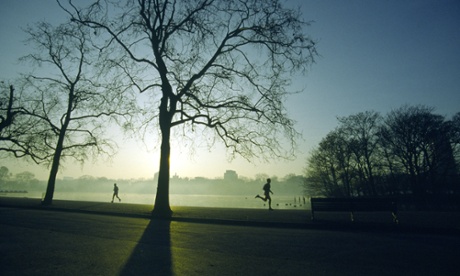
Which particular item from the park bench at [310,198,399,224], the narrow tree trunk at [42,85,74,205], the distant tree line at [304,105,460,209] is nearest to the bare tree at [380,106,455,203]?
the distant tree line at [304,105,460,209]

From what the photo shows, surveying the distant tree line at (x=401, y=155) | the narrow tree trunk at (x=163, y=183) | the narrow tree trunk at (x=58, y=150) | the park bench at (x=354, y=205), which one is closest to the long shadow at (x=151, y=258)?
the park bench at (x=354, y=205)

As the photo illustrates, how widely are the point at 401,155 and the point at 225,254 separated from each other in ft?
129

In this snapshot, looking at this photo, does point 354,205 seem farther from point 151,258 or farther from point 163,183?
point 163,183

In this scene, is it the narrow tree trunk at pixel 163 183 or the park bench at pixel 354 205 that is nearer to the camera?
the park bench at pixel 354 205

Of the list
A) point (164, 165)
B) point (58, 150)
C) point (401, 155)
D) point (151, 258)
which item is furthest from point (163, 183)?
point (401, 155)

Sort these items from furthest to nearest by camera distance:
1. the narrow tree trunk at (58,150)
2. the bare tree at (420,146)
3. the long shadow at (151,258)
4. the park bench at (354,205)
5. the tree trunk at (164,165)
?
1. the bare tree at (420,146)
2. the narrow tree trunk at (58,150)
3. the tree trunk at (164,165)
4. the park bench at (354,205)
5. the long shadow at (151,258)

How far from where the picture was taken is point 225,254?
5.10 m

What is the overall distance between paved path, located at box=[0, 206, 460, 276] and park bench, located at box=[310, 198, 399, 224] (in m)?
2.89

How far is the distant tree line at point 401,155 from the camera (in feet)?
104

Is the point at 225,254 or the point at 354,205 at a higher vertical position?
the point at 354,205

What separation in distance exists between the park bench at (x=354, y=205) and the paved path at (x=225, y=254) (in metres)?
2.89

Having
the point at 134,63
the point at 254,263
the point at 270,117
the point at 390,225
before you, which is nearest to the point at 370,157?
the point at 270,117

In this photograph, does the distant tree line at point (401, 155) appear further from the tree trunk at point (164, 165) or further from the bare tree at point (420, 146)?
the tree trunk at point (164, 165)

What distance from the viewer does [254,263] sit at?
4457 millimetres
